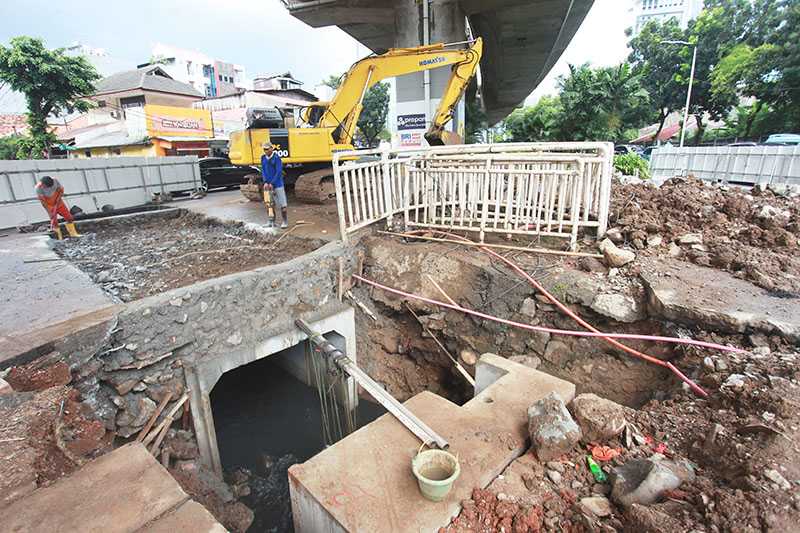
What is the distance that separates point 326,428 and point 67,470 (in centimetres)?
439

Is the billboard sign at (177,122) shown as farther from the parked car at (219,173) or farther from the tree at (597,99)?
the tree at (597,99)

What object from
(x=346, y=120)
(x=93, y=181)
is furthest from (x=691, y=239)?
(x=93, y=181)

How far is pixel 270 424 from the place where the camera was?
6457mm

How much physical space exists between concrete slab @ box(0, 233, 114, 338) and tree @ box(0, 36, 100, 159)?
55.8ft

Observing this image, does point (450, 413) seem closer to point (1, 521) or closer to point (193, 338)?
point (1, 521)

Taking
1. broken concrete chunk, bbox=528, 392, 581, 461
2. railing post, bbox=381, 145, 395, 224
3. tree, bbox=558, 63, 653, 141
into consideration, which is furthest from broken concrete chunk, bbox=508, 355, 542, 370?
tree, bbox=558, 63, 653, 141

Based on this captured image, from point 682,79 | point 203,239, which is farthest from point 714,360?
point 682,79

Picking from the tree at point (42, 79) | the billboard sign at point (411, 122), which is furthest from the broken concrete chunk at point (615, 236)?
the tree at point (42, 79)

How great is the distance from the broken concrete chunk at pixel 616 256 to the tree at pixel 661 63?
27.5 m

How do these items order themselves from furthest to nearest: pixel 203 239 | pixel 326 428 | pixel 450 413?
pixel 203 239
pixel 326 428
pixel 450 413

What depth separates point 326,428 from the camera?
6.44 meters

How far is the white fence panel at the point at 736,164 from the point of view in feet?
38.0

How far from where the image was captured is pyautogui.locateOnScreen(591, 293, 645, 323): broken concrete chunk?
442 cm

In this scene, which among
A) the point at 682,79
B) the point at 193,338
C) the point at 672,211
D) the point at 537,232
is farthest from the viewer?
the point at 682,79
